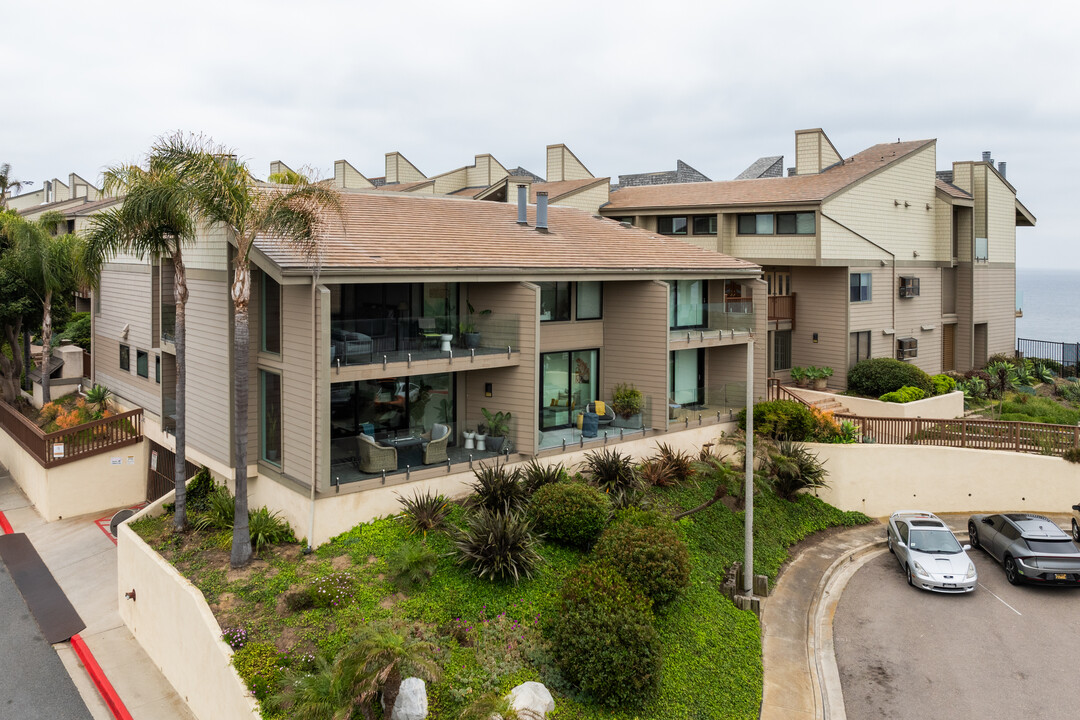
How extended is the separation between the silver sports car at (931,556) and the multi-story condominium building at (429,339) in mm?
6615

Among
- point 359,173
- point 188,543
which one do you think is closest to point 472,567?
point 188,543

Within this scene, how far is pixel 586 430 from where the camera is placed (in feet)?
75.8

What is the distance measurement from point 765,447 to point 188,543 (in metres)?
16.2

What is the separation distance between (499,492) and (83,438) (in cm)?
1521

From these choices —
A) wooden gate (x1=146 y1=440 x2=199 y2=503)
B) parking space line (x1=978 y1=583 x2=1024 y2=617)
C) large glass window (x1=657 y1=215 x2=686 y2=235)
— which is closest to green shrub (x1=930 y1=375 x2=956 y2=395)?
large glass window (x1=657 y1=215 x2=686 y2=235)

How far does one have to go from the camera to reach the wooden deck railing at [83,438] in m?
25.4

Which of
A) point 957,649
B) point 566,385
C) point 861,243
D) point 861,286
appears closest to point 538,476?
point 566,385

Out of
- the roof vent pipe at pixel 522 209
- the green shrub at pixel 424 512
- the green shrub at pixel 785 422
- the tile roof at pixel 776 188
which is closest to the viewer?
the green shrub at pixel 424 512

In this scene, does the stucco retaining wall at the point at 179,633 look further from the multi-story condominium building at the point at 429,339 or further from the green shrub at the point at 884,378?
the green shrub at the point at 884,378

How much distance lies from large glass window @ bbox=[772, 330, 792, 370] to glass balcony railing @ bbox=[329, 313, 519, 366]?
51.0 ft

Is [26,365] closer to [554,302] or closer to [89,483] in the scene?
[89,483]

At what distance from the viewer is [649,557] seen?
16.6m

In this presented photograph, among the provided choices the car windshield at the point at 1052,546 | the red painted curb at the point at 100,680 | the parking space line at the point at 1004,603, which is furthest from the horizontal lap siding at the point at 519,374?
the car windshield at the point at 1052,546

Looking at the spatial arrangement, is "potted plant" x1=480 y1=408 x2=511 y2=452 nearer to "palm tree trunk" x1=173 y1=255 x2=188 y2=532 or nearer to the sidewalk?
"palm tree trunk" x1=173 y1=255 x2=188 y2=532
